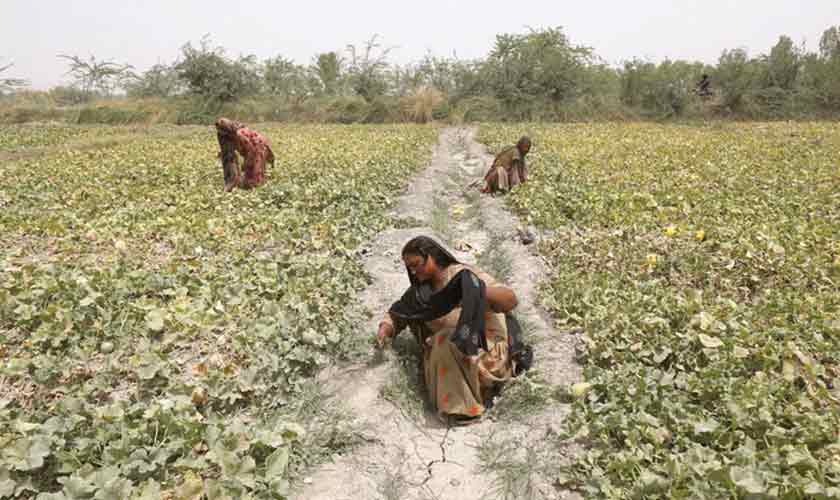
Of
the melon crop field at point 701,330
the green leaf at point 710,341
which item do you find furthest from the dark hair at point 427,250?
the green leaf at point 710,341

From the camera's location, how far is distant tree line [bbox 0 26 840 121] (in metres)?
24.3

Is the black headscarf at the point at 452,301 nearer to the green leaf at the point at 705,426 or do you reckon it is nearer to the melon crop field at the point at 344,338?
the melon crop field at the point at 344,338

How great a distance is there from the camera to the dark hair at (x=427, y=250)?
3.09 meters

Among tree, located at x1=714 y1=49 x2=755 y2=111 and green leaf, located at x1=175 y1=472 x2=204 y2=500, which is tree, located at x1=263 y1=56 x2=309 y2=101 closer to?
tree, located at x1=714 y1=49 x2=755 y2=111

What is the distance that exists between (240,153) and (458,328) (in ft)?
21.0

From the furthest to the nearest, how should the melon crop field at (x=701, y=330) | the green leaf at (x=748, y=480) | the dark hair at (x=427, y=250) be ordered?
the dark hair at (x=427, y=250) → the melon crop field at (x=701, y=330) → the green leaf at (x=748, y=480)

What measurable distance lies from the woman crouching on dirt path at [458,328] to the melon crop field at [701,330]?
57cm

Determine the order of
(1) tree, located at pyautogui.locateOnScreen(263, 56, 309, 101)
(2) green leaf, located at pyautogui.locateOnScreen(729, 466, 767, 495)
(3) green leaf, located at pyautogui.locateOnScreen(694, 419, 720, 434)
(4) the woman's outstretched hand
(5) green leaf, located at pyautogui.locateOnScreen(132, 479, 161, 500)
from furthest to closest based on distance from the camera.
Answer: (1) tree, located at pyautogui.locateOnScreen(263, 56, 309, 101) → (4) the woman's outstretched hand → (3) green leaf, located at pyautogui.locateOnScreen(694, 419, 720, 434) → (5) green leaf, located at pyautogui.locateOnScreen(132, 479, 161, 500) → (2) green leaf, located at pyautogui.locateOnScreen(729, 466, 767, 495)

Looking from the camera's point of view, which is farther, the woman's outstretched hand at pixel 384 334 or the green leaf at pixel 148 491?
the woman's outstretched hand at pixel 384 334

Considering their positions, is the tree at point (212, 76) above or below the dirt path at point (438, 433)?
above

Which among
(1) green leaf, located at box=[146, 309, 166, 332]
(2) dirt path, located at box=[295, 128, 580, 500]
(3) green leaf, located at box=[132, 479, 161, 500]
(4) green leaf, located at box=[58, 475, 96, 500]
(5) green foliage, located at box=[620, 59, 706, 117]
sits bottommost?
(2) dirt path, located at box=[295, 128, 580, 500]

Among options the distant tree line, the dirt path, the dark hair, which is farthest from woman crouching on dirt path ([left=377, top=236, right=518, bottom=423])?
the distant tree line

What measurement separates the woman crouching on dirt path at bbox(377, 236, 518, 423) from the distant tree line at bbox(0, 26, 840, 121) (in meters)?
22.2

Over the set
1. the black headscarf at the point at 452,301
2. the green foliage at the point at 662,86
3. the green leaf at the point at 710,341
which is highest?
the green foliage at the point at 662,86
